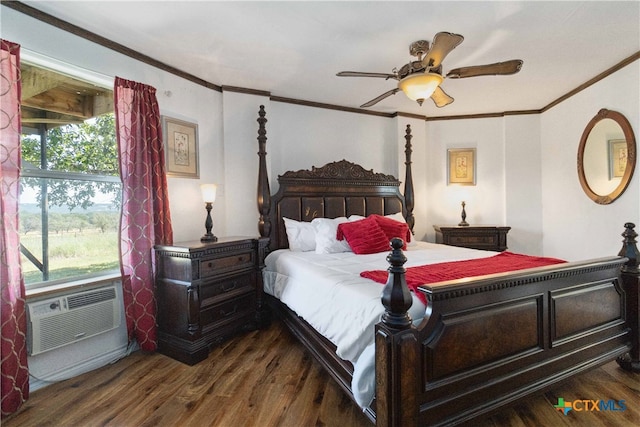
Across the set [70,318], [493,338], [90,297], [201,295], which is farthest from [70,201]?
[493,338]

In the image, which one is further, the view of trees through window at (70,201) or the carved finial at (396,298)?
the view of trees through window at (70,201)

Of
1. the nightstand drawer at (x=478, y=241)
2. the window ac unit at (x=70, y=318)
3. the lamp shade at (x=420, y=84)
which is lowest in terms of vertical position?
the window ac unit at (x=70, y=318)

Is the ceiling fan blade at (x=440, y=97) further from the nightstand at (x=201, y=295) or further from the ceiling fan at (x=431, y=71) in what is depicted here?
the nightstand at (x=201, y=295)

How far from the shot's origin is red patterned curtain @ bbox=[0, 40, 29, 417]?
181cm

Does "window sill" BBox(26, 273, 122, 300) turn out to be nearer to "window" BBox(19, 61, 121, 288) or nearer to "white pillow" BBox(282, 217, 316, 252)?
"window" BBox(19, 61, 121, 288)

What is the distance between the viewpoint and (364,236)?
3123mm

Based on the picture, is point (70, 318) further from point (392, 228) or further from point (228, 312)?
point (392, 228)

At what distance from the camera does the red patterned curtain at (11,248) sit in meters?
1.81

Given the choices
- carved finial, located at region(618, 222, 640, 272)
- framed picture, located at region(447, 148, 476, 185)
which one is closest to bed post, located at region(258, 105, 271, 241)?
framed picture, located at region(447, 148, 476, 185)

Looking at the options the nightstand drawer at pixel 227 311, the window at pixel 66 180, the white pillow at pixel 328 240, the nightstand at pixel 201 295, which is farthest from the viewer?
the white pillow at pixel 328 240

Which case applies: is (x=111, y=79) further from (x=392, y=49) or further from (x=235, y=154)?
(x=392, y=49)

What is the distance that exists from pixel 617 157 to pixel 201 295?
4.24 meters

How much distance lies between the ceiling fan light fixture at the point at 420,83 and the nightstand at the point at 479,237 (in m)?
2.39

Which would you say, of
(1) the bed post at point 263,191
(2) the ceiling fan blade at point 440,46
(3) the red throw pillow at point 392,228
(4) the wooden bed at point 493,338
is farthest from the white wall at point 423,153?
(2) the ceiling fan blade at point 440,46
